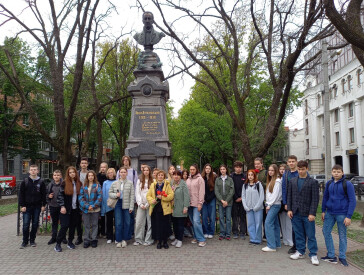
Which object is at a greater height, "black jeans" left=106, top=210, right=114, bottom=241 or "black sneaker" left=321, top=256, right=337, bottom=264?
"black jeans" left=106, top=210, right=114, bottom=241

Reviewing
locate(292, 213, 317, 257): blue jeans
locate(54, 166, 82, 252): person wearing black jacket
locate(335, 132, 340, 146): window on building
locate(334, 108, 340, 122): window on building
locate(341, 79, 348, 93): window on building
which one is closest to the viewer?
locate(292, 213, 317, 257): blue jeans

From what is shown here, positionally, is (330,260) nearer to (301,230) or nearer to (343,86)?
(301,230)

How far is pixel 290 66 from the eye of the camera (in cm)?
1063

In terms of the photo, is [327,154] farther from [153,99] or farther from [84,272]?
[84,272]

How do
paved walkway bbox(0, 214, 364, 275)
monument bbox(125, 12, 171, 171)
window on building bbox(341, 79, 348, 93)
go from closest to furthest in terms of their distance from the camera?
paved walkway bbox(0, 214, 364, 275) → monument bbox(125, 12, 171, 171) → window on building bbox(341, 79, 348, 93)

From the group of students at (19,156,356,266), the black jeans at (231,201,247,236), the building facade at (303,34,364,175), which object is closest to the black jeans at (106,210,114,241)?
the group of students at (19,156,356,266)

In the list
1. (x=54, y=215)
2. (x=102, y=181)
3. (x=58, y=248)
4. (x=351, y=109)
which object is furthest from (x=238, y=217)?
(x=351, y=109)

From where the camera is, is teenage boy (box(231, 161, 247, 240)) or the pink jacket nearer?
the pink jacket

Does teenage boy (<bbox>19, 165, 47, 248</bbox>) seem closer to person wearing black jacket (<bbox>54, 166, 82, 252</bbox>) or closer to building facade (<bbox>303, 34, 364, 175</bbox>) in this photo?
person wearing black jacket (<bbox>54, 166, 82, 252</bbox>)

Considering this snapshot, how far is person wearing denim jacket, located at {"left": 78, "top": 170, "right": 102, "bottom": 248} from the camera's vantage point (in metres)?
7.18

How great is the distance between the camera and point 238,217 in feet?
27.1

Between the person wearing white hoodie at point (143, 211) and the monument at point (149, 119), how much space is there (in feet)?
10.1

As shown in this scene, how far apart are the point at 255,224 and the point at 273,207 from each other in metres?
0.76

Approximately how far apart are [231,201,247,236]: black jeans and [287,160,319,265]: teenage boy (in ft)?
5.97
